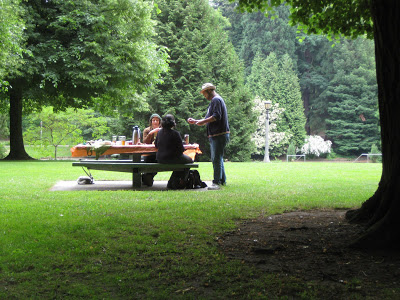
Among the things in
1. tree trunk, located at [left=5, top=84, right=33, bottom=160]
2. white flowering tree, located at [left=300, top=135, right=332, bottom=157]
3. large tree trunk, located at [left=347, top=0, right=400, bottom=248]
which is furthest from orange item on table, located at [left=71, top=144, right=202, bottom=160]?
white flowering tree, located at [left=300, top=135, right=332, bottom=157]

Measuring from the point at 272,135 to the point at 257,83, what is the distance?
610 cm

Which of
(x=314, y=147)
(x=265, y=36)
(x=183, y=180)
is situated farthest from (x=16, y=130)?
(x=265, y=36)

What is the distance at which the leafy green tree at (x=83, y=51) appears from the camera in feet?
64.9

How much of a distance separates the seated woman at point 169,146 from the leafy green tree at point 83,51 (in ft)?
38.8

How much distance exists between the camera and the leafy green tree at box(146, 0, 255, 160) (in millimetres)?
31203

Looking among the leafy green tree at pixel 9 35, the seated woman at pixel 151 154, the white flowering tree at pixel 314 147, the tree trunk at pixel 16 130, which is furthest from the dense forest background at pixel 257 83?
the seated woman at pixel 151 154

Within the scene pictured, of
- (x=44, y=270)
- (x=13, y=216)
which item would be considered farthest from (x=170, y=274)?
(x=13, y=216)

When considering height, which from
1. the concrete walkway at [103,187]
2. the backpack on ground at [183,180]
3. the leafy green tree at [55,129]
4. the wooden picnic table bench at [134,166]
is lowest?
the concrete walkway at [103,187]

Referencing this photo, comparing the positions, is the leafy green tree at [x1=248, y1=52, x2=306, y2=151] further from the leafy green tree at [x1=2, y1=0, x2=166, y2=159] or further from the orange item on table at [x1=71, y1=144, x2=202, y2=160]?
the orange item on table at [x1=71, y1=144, x2=202, y2=160]

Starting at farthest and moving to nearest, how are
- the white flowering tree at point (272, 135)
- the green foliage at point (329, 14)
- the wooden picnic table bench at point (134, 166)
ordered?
the white flowering tree at point (272, 135) < the wooden picnic table bench at point (134, 166) < the green foliage at point (329, 14)

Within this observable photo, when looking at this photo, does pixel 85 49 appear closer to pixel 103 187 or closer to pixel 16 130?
pixel 16 130

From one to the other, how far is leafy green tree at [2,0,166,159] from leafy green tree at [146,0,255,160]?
8376 mm

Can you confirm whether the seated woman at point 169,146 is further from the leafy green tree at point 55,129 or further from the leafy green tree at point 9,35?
the leafy green tree at point 55,129

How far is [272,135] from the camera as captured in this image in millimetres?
43094
